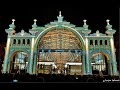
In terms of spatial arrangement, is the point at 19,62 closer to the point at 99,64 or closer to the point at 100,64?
the point at 99,64

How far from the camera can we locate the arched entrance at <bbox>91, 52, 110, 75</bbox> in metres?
31.4

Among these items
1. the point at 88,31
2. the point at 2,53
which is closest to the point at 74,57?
the point at 88,31

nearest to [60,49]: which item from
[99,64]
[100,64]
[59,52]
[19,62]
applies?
[59,52]

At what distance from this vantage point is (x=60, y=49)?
31.5 metres

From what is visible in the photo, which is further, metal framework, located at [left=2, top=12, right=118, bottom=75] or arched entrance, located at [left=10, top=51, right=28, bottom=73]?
arched entrance, located at [left=10, top=51, right=28, bottom=73]

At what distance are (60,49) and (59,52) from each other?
98cm

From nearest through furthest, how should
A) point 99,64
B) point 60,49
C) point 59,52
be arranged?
point 60,49 → point 99,64 → point 59,52

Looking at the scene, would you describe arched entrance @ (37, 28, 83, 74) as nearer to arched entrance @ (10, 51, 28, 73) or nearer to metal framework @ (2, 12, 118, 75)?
metal framework @ (2, 12, 118, 75)

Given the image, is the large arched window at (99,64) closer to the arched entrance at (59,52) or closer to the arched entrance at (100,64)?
the arched entrance at (100,64)

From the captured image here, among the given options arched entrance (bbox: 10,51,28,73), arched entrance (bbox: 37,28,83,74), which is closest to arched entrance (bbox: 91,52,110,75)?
arched entrance (bbox: 37,28,83,74)

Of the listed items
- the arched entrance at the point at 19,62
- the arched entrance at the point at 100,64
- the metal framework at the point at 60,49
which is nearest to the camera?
the metal framework at the point at 60,49

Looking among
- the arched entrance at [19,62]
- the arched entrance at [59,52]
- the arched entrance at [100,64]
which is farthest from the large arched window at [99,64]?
the arched entrance at [19,62]

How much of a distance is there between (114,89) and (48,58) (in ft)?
86.7

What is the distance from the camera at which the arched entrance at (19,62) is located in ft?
104
